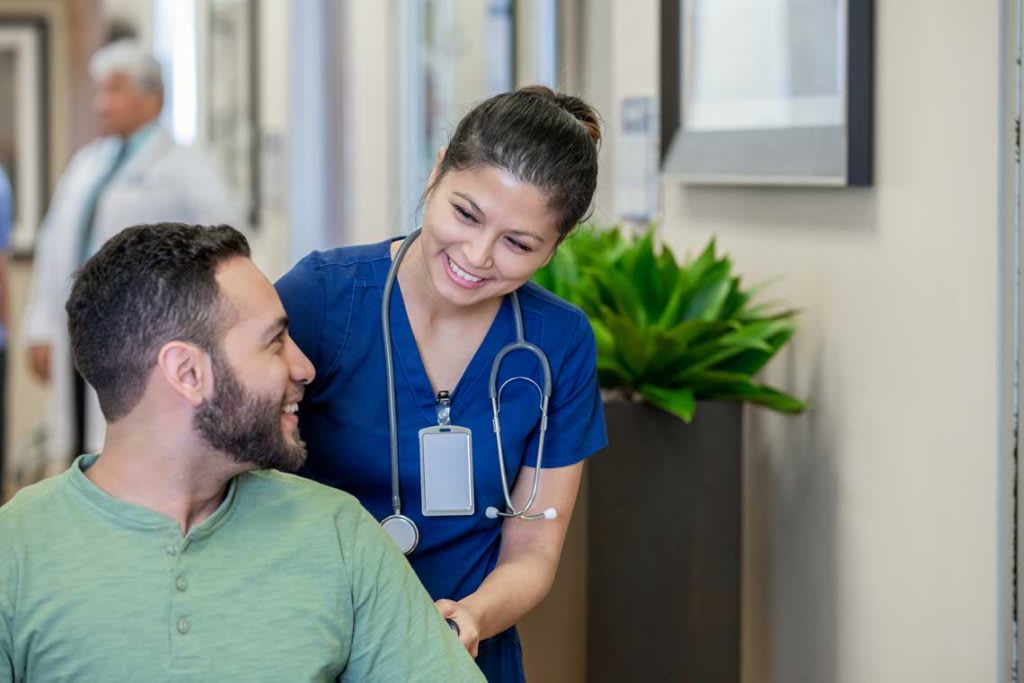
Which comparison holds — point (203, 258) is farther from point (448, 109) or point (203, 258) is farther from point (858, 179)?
point (448, 109)

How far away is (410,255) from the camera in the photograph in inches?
68.3

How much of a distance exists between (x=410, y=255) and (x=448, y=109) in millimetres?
3146

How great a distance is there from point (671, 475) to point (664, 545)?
11 cm

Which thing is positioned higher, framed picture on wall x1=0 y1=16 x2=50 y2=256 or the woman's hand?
framed picture on wall x1=0 y1=16 x2=50 y2=256

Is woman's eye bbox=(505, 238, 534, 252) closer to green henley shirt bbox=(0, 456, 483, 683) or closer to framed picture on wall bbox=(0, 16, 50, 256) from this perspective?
green henley shirt bbox=(0, 456, 483, 683)

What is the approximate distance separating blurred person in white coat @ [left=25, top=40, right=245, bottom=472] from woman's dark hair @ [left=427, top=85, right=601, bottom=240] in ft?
9.41

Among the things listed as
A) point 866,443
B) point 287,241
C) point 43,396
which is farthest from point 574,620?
point 43,396

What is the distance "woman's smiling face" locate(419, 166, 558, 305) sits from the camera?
1.59 meters

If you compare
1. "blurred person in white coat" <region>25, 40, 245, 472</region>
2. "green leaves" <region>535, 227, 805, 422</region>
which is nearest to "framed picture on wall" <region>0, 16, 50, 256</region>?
"blurred person in white coat" <region>25, 40, 245, 472</region>

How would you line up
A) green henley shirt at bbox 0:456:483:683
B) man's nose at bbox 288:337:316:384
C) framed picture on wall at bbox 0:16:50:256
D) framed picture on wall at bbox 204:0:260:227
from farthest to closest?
framed picture on wall at bbox 0:16:50:256
framed picture on wall at bbox 204:0:260:227
man's nose at bbox 288:337:316:384
green henley shirt at bbox 0:456:483:683

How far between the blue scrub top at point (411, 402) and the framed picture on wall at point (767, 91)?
0.75m

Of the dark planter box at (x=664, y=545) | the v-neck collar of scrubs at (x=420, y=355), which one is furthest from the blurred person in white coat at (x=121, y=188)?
the v-neck collar of scrubs at (x=420, y=355)

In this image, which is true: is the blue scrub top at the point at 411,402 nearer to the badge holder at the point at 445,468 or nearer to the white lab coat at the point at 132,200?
the badge holder at the point at 445,468

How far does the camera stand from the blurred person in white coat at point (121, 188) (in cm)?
451
